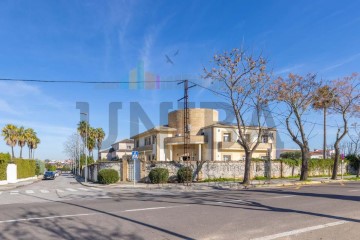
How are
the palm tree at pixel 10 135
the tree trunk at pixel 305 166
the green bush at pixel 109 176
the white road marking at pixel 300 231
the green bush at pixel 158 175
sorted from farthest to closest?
the palm tree at pixel 10 135
the tree trunk at pixel 305 166
the green bush at pixel 109 176
the green bush at pixel 158 175
the white road marking at pixel 300 231

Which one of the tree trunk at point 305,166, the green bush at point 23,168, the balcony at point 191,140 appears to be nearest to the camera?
the tree trunk at point 305,166

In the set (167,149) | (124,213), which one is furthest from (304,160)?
(124,213)

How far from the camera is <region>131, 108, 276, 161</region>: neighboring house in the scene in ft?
147

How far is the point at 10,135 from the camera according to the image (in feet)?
202

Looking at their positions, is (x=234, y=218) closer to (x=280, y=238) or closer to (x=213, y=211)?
(x=213, y=211)

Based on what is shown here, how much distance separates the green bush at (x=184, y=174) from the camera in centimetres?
2877

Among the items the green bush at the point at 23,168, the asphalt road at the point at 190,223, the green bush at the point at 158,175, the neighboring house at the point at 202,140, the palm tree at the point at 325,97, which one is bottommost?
the green bush at the point at 23,168

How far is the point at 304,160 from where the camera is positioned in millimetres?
31125

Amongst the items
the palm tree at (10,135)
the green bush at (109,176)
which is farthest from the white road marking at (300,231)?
the palm tree at (10,135)

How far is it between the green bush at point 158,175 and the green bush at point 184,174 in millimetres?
1179

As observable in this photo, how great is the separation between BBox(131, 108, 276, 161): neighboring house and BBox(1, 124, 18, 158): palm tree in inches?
1031

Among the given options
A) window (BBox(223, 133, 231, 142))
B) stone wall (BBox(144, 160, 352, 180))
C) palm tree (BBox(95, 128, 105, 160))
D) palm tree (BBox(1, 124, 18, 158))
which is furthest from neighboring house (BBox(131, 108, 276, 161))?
palm tree (BBox(1, 124, 18, 158))

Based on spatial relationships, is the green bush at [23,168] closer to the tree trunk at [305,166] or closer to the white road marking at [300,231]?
the tree trunk at [305,166]

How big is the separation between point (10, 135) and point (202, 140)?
120 feet
